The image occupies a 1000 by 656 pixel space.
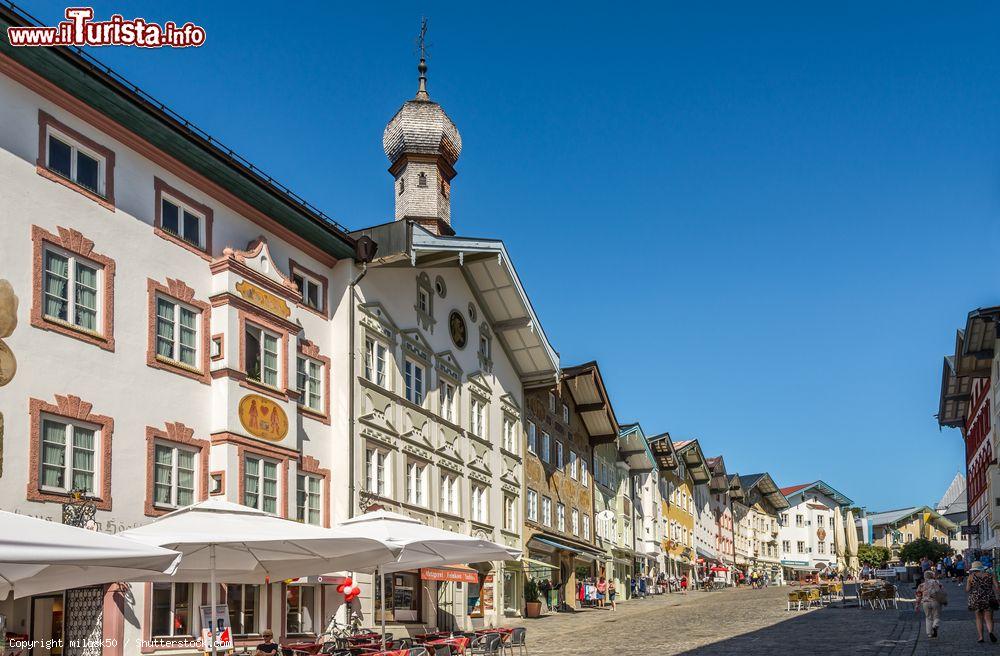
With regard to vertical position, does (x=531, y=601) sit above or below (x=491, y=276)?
below

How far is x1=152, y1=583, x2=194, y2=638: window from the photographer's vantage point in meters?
20.7

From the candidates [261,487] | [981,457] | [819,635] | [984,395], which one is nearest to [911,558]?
[981,457]

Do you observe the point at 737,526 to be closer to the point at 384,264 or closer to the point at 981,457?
the point at 981,457

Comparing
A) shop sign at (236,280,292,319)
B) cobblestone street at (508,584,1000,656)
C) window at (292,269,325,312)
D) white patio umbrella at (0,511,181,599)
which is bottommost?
cobblestone street at (508,584,1000,656)

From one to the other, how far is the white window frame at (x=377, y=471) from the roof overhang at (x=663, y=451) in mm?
37973

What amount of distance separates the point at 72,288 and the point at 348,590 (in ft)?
33.0

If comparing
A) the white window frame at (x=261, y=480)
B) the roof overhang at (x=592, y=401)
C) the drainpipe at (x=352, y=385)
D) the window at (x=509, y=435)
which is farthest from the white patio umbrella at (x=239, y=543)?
the roof overhang at (x=592, y=401)

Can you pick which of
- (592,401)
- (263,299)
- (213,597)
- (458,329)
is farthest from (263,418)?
(592,401)

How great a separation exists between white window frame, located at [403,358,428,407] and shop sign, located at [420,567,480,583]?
465cm

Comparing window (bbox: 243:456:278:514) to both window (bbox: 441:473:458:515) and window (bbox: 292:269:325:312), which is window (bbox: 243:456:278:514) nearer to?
window (bbox: 292:269:325:312)

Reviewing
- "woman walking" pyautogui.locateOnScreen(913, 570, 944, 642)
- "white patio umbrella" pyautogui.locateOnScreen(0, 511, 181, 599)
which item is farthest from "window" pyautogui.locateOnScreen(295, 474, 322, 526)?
"woman walking" pyautogui.locateOnScreen(913, 570, 944, 642)

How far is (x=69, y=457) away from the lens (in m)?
19.0

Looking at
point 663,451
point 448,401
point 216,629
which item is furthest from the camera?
point 663,451

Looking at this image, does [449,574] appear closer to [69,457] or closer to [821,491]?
[69,457]
